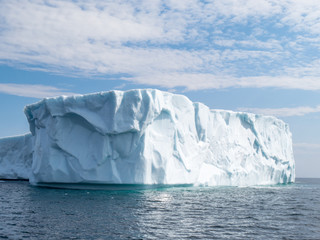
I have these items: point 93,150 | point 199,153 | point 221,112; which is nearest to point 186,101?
point 199,153

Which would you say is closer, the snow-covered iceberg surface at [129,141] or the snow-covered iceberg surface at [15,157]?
the snow-covered iceberg surface at [129,141]

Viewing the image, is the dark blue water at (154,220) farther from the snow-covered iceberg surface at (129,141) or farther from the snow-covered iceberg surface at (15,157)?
the snow-covered iceberg surface at (15,157)

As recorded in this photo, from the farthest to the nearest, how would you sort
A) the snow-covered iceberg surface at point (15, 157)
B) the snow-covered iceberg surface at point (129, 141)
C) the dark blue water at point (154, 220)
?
1. the snow-covered iceberg surface at point (15, 157)
2. the snow-covered iceberg surface at point (129, 141)
3. the dark blue water at point (154, 220)

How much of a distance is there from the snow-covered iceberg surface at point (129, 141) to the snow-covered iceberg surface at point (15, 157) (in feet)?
31.6

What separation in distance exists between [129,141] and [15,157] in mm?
19736

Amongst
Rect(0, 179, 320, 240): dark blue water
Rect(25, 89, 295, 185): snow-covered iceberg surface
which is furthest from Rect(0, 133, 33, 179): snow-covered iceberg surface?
Rect(0, 179, 320, 240): dark blue water

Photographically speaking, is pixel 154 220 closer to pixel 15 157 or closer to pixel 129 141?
pixel 129 141

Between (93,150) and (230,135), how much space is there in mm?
10951

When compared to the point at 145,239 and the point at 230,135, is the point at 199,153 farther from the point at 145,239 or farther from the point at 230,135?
the point at 145,239

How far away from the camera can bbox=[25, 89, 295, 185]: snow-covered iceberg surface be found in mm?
17984

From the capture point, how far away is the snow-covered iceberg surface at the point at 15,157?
32.7m

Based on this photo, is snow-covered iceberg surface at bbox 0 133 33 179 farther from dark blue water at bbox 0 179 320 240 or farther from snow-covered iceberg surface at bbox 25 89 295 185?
dark blue water at bbox 0 179 320 240

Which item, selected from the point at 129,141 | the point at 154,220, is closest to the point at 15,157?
the point at 129,141

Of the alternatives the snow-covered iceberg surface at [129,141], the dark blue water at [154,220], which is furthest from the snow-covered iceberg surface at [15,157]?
the dark blue water at [154,220]
